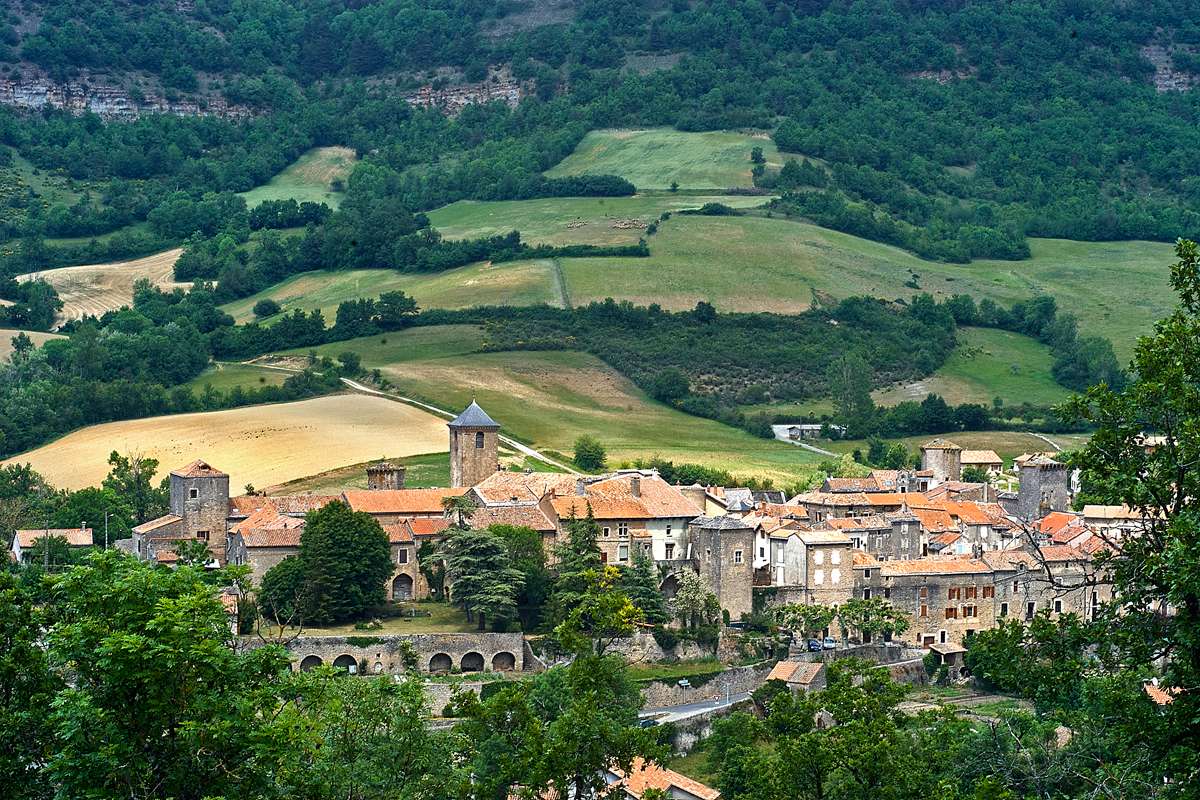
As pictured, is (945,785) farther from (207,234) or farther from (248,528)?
(207,234)

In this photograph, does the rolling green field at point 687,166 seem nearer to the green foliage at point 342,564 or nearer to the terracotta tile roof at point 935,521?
the terracotta tile roof at point 935,521

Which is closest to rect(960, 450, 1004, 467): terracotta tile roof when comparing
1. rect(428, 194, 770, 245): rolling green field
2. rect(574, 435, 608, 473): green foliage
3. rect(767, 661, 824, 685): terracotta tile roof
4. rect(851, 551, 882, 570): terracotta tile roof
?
rect(574, 435, 608, 473): green foliage

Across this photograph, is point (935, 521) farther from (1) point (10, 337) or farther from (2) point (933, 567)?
(1) point (10, 337)

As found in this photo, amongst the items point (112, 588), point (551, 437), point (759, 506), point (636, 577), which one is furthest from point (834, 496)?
point (112, 588)

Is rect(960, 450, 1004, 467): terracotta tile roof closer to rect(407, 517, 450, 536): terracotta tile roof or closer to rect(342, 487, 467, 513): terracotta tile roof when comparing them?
rect(342, 487, 467, 513): terracotta tile roof

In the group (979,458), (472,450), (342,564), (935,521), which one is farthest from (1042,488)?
(342,564)

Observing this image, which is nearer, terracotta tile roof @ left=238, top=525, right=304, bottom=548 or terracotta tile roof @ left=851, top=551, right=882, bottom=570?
terracotta tile roof @ left=238, top=525, right=304, bottom=548

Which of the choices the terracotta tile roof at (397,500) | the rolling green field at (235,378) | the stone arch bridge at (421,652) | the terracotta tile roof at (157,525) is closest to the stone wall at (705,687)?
the stone arch bridge at (421,652)
